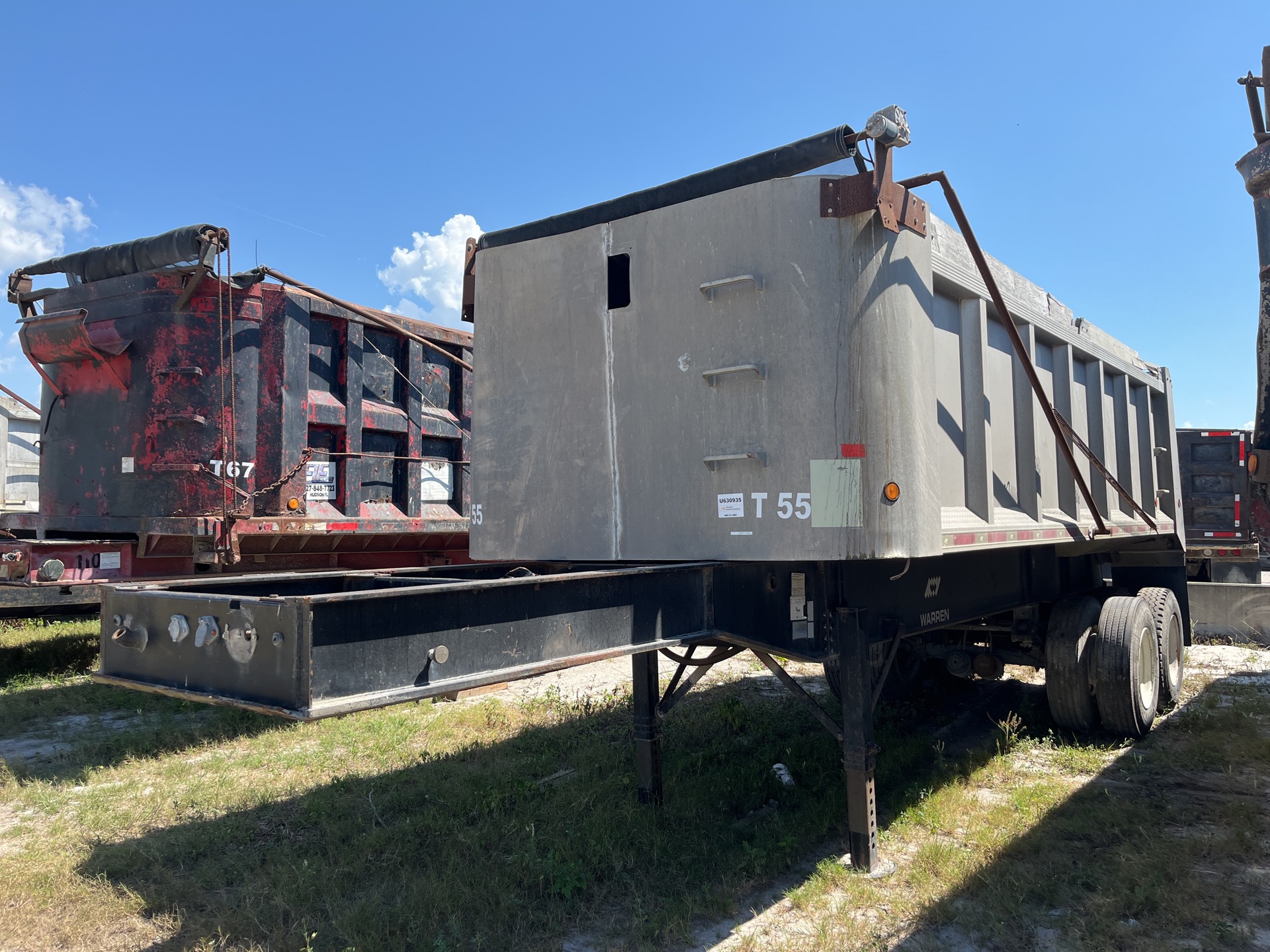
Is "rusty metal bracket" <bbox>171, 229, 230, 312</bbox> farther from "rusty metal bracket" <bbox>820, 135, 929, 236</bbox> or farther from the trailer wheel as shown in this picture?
the trailer wheel

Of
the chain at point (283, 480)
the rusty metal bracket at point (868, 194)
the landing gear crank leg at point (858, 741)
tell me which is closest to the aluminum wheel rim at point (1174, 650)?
the landing gear crank leg at point (858, 741)

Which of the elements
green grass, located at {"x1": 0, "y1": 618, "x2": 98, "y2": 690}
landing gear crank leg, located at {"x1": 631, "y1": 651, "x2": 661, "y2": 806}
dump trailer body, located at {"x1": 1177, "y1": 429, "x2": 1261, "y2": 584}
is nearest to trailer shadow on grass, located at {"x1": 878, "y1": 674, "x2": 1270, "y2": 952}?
landing gear crank leg, located at {"x1": 631, "y1": 651, "x2": 661, "y2": 806}

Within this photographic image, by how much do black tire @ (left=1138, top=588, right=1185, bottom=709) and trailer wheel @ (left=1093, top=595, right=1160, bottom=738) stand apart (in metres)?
0.38

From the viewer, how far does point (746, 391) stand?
142 inches

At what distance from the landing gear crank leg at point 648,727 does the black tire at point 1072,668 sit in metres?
3.11

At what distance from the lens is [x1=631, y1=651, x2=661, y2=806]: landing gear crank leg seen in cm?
471

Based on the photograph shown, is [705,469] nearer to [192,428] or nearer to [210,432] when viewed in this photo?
[210,432]

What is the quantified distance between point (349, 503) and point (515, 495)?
3650mm

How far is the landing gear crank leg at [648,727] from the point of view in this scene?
4.71 m

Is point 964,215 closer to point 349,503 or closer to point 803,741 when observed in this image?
point 803,741

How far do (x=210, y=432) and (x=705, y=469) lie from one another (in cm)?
470

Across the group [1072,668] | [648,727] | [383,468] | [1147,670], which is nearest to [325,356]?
[383,468]

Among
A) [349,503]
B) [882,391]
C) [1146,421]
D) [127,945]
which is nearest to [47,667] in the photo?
[349,503]

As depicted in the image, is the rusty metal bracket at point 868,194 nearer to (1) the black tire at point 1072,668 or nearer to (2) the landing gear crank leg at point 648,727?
(2) the landing gear crank leg at point 648,727
